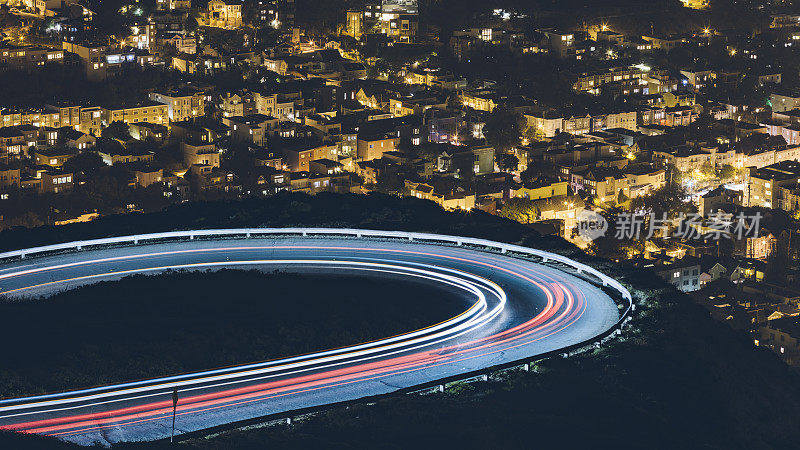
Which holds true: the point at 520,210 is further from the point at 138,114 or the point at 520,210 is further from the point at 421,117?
the point at 138,114

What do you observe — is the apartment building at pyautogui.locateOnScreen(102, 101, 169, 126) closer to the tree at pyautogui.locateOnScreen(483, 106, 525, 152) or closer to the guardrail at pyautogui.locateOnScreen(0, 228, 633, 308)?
the tree at pyautogui.locateOnScreen(483, 106, 525, 152)

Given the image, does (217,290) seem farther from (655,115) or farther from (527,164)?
(655,115)

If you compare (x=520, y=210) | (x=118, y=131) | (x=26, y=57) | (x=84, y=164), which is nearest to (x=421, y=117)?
(x=520, y=210)

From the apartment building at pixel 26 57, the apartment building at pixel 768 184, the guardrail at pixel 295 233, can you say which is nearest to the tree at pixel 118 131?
the apartment building at pixel 26 57

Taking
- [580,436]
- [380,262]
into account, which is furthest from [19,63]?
[580,436]

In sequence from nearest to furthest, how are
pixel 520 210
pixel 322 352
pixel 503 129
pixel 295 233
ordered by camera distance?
1. pixel 322 352
2. pixel 295 233
3. pixel 520 210
4. pixel 503 129

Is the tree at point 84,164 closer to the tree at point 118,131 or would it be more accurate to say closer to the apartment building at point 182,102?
the tree at point 118,131
